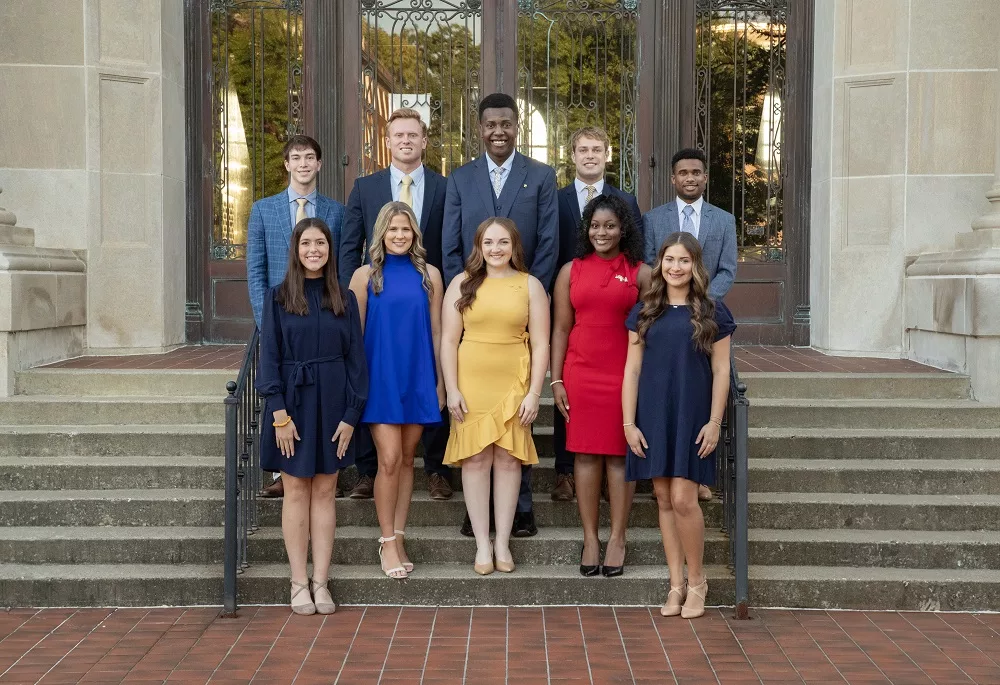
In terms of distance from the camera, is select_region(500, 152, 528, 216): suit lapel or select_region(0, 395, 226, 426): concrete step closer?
select_region(500, 152, 528, 216): suit lapel

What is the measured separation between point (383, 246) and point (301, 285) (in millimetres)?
553

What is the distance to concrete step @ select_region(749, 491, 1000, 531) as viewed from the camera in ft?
21.9

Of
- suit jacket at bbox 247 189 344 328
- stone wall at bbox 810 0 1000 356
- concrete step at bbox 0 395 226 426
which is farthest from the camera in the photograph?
stone wall at bbox 810 0 1000 356

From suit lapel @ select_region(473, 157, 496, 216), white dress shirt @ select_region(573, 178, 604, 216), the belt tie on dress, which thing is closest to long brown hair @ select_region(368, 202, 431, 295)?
suit lapel @ select_region(473, 157, 496, 216)

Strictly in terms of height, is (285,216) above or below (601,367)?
above

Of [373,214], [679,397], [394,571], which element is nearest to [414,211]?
[373,214]

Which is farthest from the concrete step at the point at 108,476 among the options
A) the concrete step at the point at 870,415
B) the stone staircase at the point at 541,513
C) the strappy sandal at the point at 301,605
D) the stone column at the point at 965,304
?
the stone column at the point at 965,304

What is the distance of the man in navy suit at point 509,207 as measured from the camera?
21.4ft

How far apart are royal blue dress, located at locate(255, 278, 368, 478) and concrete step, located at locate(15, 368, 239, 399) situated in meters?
2.14

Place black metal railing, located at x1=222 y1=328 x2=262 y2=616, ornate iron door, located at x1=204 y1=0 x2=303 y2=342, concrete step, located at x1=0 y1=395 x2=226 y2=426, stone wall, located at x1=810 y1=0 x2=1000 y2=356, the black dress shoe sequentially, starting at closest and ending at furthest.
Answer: black metal railing, located at x1=222 y1=328 x2=262 y2=616
the black dress shoe
concrete step, located at x1=0 y1=395 x2=226 y2=426
stone wall, located at x1=810 y1=0 x2=1000 y2=356
ornate iron door, located at x1=204 y1=0 x2=303 y2=342

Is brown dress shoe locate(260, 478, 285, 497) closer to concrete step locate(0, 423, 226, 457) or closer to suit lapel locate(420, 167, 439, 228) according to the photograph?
concrete step locate(0, 423, 226, 457)

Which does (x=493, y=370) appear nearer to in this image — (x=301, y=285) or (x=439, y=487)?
(x=439, y=487)

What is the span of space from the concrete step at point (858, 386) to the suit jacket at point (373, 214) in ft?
7.90

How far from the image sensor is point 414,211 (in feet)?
22.1
